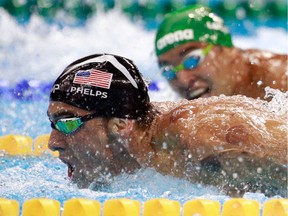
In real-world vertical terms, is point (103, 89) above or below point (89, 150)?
above

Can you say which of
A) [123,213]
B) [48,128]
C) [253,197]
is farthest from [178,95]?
[123,213]

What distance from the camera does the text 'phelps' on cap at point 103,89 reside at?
7.11 ft

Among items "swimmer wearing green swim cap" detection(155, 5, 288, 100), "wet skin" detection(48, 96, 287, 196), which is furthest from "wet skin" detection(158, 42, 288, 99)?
"wet skin" detection(48, 96, 287, 196)

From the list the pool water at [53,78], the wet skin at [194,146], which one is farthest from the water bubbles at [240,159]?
the pool water at [53,78]

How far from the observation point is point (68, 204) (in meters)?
1.99

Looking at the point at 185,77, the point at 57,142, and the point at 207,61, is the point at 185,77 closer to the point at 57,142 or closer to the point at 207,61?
the point at 207,61

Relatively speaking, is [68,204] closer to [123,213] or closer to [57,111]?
[123,213]

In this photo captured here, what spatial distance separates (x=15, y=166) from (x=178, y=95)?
3.39 feet

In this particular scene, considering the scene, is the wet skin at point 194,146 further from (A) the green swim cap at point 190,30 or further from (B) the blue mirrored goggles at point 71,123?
(A) the green swim cap at point 190,30

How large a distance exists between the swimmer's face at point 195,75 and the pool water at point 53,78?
1.41ft

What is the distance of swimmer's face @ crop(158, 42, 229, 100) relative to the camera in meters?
3.38

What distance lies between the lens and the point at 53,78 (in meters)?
4.71

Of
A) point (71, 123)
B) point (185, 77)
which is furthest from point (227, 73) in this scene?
point (71, 123)

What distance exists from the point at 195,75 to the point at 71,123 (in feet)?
4.41
